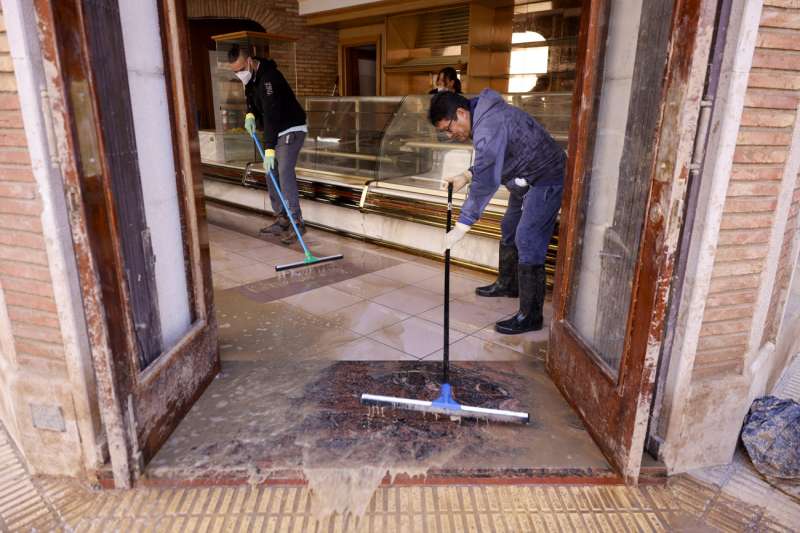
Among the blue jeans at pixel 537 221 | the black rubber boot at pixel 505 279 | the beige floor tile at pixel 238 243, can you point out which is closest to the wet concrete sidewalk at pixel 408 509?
the blue jeans at pixel 537 221

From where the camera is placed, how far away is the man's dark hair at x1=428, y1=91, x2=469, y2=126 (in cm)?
289

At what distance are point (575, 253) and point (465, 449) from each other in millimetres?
1119

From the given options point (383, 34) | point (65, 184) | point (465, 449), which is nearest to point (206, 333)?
point (65, 184)

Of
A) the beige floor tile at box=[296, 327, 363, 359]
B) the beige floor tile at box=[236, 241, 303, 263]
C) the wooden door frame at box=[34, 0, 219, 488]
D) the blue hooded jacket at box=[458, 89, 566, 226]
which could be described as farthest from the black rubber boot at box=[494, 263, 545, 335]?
the beige floor tile at box=[236, 241, 303, 263]

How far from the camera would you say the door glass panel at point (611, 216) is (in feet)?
7.27

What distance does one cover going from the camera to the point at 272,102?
17.1 ft

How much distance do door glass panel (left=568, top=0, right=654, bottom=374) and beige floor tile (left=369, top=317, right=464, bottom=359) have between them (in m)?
0.96

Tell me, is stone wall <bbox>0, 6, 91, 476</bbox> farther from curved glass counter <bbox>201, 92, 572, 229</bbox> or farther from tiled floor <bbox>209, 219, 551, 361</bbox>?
curved glass counter <bbox>201, 92, 572, 229</bbox>

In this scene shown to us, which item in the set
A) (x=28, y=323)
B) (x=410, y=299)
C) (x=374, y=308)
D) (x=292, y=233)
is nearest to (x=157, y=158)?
(x=28, y=323)

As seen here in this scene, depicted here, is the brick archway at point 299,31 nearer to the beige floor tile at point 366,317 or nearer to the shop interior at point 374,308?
the shop interior at point 374,308

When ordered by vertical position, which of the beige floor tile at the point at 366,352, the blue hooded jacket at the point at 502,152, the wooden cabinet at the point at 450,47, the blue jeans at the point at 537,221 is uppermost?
the wooden cabinet at the point at 450,47

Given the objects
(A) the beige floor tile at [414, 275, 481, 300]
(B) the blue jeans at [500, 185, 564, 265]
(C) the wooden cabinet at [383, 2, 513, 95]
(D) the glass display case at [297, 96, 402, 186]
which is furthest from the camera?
(C) the wooden cabinet at [383, 2, 513, 95]

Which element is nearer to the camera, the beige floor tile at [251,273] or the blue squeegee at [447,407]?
the blue squeegee at [447,407]

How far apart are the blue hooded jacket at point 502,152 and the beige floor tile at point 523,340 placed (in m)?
0.91
